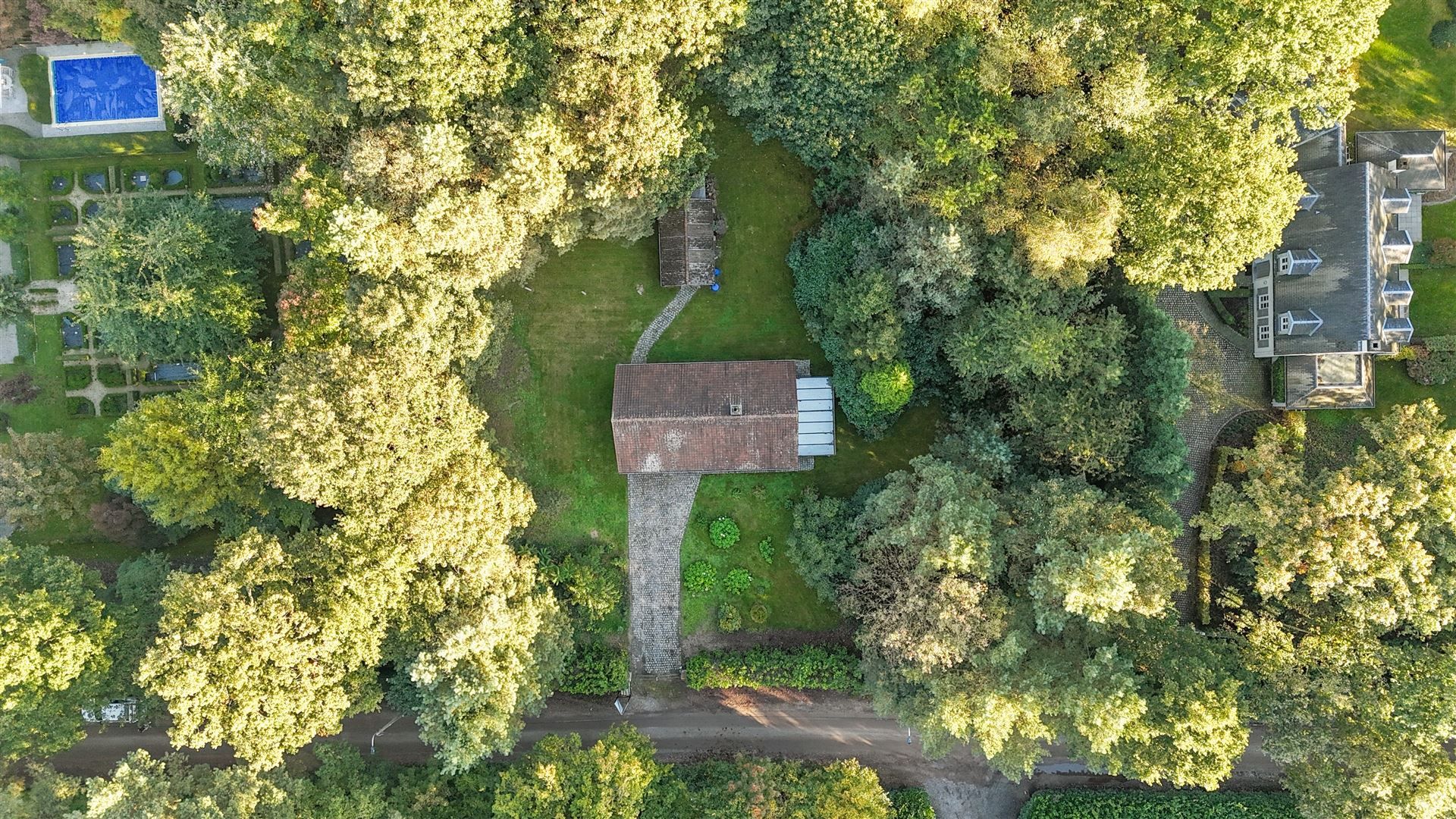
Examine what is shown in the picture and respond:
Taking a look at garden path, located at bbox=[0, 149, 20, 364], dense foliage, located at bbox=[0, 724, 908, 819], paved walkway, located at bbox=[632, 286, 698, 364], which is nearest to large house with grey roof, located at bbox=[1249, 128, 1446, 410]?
dense foliage, located at bbox=[0, 724, 908, 819]

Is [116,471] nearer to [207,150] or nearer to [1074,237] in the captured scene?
[207,150]

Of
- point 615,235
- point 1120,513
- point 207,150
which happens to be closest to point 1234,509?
point 1120,513

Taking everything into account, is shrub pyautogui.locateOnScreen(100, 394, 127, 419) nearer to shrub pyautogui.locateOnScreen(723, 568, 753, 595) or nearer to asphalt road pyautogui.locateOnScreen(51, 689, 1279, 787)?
asphalt road pyautogui.locateOnScreen(51, 689, 1279, 787)

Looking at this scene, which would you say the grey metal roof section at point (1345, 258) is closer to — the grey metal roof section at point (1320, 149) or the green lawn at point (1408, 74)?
the grey metal roof section at point (1320, 149)

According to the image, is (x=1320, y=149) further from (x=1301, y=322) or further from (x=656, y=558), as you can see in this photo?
(x=656, y=558)

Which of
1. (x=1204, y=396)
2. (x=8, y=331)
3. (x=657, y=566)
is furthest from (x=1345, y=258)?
(x=8, y=331)

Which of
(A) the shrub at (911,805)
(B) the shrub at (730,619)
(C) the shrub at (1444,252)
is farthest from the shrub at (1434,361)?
(B) the shrub at (730,619)
